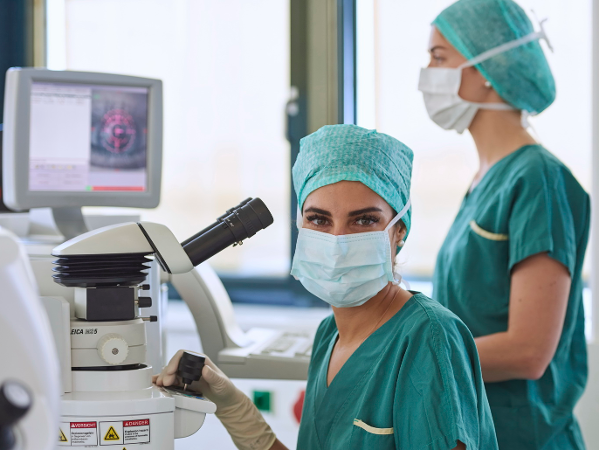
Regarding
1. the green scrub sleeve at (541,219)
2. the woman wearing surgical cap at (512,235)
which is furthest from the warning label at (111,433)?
the green scrub sleeve at (541,219)

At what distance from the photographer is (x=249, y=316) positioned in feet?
8.23

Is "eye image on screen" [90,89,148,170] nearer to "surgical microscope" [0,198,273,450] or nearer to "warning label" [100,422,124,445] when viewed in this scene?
"surgical microscope" [0,198,273,450]

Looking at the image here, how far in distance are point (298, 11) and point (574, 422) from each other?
1857mm

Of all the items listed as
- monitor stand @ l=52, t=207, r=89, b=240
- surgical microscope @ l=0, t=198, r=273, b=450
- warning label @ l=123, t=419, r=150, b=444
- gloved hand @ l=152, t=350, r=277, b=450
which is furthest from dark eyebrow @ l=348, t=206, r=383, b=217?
monitor stand @ l=52, t=207, r=89, b=240

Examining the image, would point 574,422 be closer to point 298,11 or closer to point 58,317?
point 58,317

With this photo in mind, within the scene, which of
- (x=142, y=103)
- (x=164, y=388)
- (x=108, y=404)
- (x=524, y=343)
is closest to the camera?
(x=108, y=404)

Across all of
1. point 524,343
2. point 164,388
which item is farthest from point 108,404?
point 524,343

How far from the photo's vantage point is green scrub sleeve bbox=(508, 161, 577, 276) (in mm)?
1258

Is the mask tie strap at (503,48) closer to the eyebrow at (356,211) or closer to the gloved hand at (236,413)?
the eyebrow at (356,211)

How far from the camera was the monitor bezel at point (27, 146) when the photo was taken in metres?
1.37

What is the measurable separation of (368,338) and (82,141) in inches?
35.7

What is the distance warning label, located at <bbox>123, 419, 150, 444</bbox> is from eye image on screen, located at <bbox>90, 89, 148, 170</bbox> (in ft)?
2.78

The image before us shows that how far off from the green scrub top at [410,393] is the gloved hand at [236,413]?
93 mm

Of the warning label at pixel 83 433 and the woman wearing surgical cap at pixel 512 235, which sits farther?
the woman wearing surgical cap at pixel 512 235
